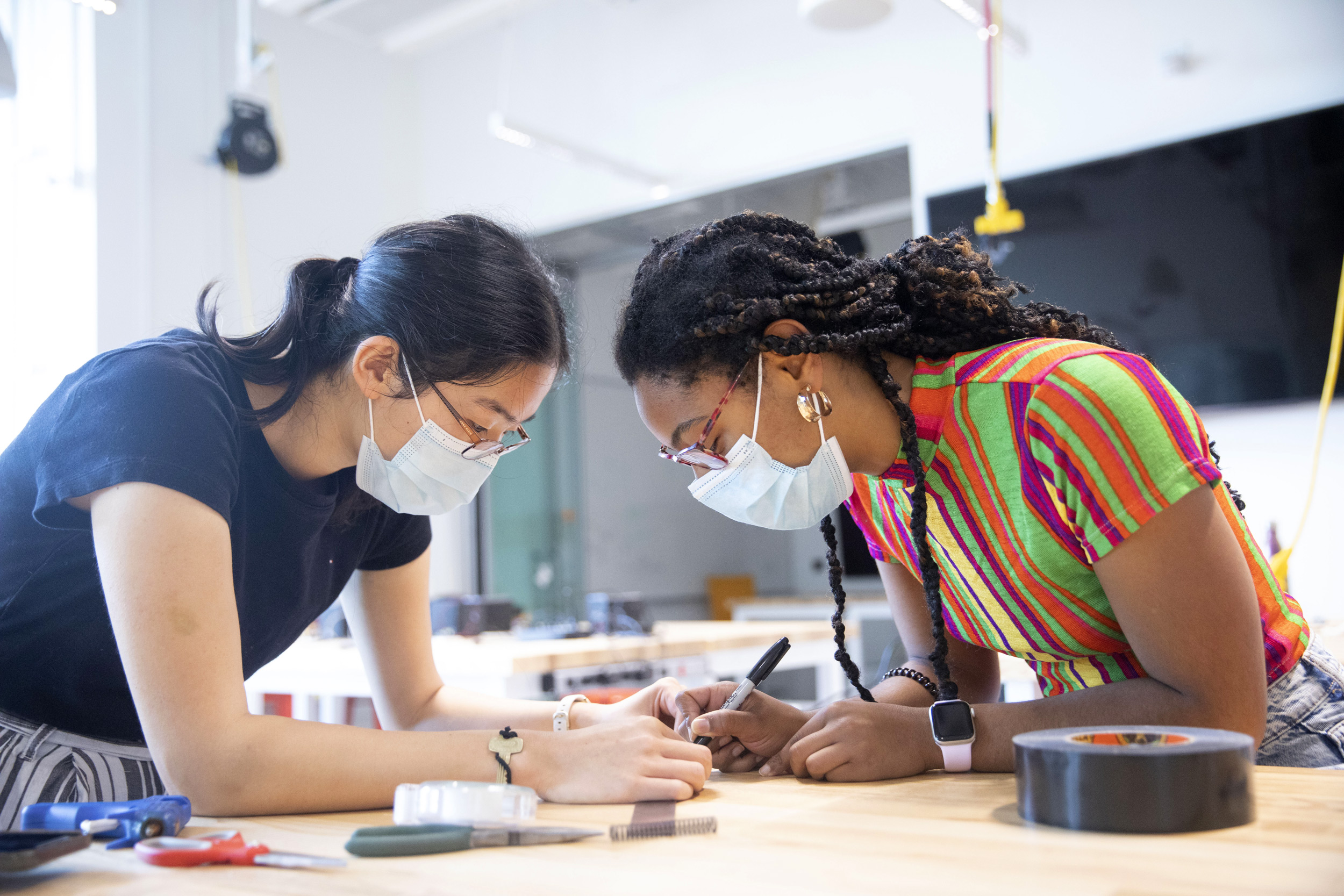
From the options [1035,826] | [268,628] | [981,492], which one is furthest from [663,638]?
[1035,826]

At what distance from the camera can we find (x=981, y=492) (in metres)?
1.08

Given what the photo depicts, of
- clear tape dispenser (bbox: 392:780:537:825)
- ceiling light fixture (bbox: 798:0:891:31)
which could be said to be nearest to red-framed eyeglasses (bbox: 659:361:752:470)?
clear tape dispenser (bbox: 392:780:537:825)

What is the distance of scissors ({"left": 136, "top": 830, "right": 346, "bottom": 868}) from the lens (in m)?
0.67

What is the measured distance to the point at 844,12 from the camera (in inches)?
118

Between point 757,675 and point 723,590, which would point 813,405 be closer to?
point 757,675

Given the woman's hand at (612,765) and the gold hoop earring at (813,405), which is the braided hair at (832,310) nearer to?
the gold hoop earring at (813,405)

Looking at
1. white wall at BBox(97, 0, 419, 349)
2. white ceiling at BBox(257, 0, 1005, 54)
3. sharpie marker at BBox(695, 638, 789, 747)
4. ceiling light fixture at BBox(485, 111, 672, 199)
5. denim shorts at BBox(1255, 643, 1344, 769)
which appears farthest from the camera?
white ceiling at BBox(257, 0, 1005, 54)

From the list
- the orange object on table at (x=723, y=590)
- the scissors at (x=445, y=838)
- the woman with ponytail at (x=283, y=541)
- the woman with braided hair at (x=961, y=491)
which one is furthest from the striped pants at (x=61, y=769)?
the orange object on table at (x=723, y=590)

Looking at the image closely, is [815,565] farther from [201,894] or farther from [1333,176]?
[201,894]

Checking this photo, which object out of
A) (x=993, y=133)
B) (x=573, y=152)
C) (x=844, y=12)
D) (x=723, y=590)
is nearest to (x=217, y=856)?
(x=993, y=133)

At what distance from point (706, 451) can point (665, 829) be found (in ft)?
1.81

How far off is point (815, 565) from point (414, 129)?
3275mm

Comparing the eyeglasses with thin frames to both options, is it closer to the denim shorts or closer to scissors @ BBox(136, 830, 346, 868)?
scissors @ BBox(136, 830, 346, 868)

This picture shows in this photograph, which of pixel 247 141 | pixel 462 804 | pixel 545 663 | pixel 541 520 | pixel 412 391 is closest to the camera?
pixel 462 804
